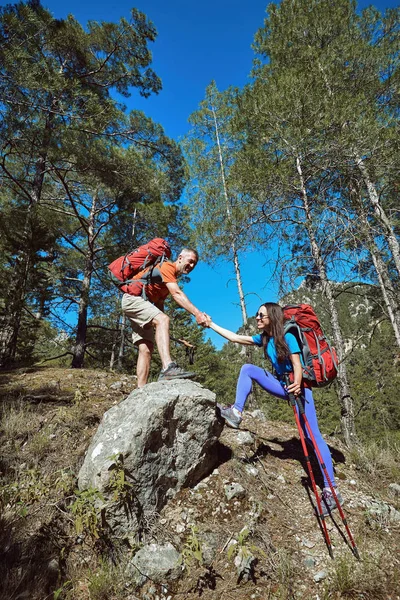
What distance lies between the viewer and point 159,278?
133 inches

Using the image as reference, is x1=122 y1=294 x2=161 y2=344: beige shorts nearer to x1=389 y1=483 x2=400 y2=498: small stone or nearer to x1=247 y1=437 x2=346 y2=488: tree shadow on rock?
x1=247 y1=437 x2=346 y2=488: tree shadow on rock

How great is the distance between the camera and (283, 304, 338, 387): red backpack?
9.37 feet

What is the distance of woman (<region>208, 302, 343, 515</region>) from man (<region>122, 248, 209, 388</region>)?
50cm

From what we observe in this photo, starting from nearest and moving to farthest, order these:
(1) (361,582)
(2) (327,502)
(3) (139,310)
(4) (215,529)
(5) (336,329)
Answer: (1) (361,582) → (4) (215,529) → (2) (327,502) → (3) (139,310) → (5) (336,329)

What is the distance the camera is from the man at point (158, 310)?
126 inches

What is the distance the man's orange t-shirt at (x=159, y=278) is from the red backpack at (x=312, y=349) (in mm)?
1348

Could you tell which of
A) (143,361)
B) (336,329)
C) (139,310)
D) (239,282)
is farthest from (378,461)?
(239,282)

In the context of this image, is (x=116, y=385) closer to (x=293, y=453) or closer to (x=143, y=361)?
(x=143, y=361)

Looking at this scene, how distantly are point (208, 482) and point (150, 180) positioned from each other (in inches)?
276

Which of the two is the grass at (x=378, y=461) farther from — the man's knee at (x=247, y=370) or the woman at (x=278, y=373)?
the man's knee at (x=247, y=370)

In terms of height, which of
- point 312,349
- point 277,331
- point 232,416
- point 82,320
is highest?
point 82,320

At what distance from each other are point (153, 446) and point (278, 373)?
1.46 metres

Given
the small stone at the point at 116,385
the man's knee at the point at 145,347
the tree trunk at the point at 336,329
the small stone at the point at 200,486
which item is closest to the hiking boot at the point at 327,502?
the small stone at the point at 200,486

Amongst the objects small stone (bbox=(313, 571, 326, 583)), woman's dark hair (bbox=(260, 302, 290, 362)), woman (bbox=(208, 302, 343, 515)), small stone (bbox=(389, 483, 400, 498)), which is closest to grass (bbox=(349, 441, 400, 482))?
small stone (bbox=(389, 483, 400, 498))
